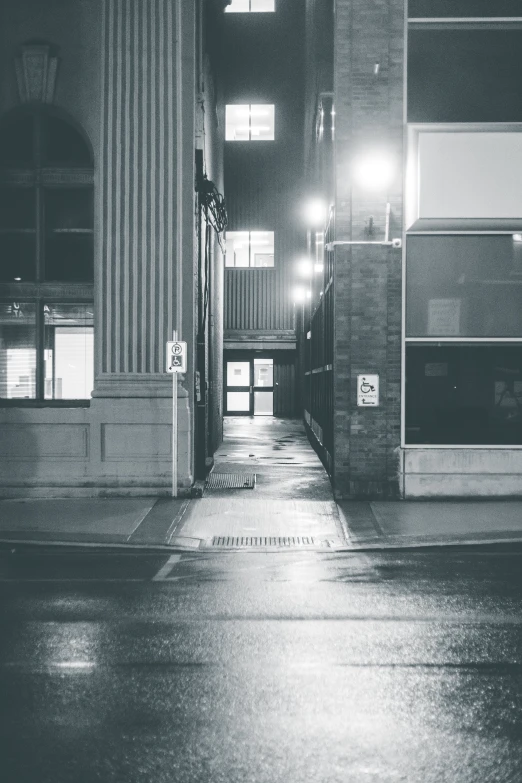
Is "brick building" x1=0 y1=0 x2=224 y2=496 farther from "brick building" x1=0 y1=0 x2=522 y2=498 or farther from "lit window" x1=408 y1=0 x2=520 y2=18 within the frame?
"lit window" x1=408 y1=0 x2=520 y2=18

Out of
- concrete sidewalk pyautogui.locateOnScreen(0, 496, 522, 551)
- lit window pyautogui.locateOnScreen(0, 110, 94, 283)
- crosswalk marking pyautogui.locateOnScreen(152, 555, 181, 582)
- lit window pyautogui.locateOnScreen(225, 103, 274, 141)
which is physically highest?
lit window pyautogui.locateOnScreen(225, 103, 274, 141)

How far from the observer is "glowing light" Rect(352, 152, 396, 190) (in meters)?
12.9

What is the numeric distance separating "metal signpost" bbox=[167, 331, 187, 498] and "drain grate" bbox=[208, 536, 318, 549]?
270 cm

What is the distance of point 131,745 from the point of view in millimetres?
4258

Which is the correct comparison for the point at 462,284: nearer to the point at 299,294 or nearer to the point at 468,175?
the point at 468,175

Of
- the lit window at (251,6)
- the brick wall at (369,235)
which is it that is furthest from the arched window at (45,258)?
the lit window at (251,6)

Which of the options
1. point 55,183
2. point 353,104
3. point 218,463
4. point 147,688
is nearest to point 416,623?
point 147,688

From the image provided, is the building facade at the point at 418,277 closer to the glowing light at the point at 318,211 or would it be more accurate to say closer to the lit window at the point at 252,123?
the glowing light at the point at 318,211

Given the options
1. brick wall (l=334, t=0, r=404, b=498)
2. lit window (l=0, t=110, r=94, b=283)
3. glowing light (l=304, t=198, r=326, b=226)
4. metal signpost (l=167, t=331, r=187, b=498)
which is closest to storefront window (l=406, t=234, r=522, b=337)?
brick wall (l=334, t=0, r=404, b=498)

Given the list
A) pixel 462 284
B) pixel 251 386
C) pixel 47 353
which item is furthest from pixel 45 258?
pixel 251 386

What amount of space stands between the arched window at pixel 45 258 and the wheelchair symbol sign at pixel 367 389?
4736mm

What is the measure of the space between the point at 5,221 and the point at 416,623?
10.9m

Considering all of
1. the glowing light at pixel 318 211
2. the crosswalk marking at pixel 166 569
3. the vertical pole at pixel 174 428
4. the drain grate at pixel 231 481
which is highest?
the glowing light at pixel 318 211

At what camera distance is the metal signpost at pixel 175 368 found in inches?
495
